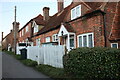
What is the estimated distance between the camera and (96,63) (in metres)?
6.05

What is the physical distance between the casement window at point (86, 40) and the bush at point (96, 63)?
3.88 meters

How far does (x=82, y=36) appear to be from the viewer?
465 inches

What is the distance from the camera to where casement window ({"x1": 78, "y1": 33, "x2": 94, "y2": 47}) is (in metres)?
10.9

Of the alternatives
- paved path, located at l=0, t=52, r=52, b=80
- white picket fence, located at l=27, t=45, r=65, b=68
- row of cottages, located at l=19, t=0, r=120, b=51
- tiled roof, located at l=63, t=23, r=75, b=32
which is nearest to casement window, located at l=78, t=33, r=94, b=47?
row of cottages, located at l=19, t=0, r=120, b=51

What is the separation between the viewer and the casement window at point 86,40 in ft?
35.8

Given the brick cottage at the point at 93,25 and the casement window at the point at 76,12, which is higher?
the casement window at the point at 76,12

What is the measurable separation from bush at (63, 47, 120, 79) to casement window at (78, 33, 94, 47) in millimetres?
3881

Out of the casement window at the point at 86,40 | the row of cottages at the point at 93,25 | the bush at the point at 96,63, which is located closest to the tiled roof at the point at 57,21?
the row of cottages at the point at 93,25

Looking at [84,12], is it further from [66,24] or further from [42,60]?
[42,60]

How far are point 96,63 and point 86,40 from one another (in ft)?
18.0

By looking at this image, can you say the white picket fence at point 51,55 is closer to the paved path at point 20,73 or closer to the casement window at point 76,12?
the paved path at point 20,73

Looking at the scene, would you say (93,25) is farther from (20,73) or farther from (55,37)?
(55,37)

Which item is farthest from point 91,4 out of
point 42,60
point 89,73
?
point 89,73

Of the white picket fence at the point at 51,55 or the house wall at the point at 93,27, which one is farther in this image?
the house wall at the point at 93,27
